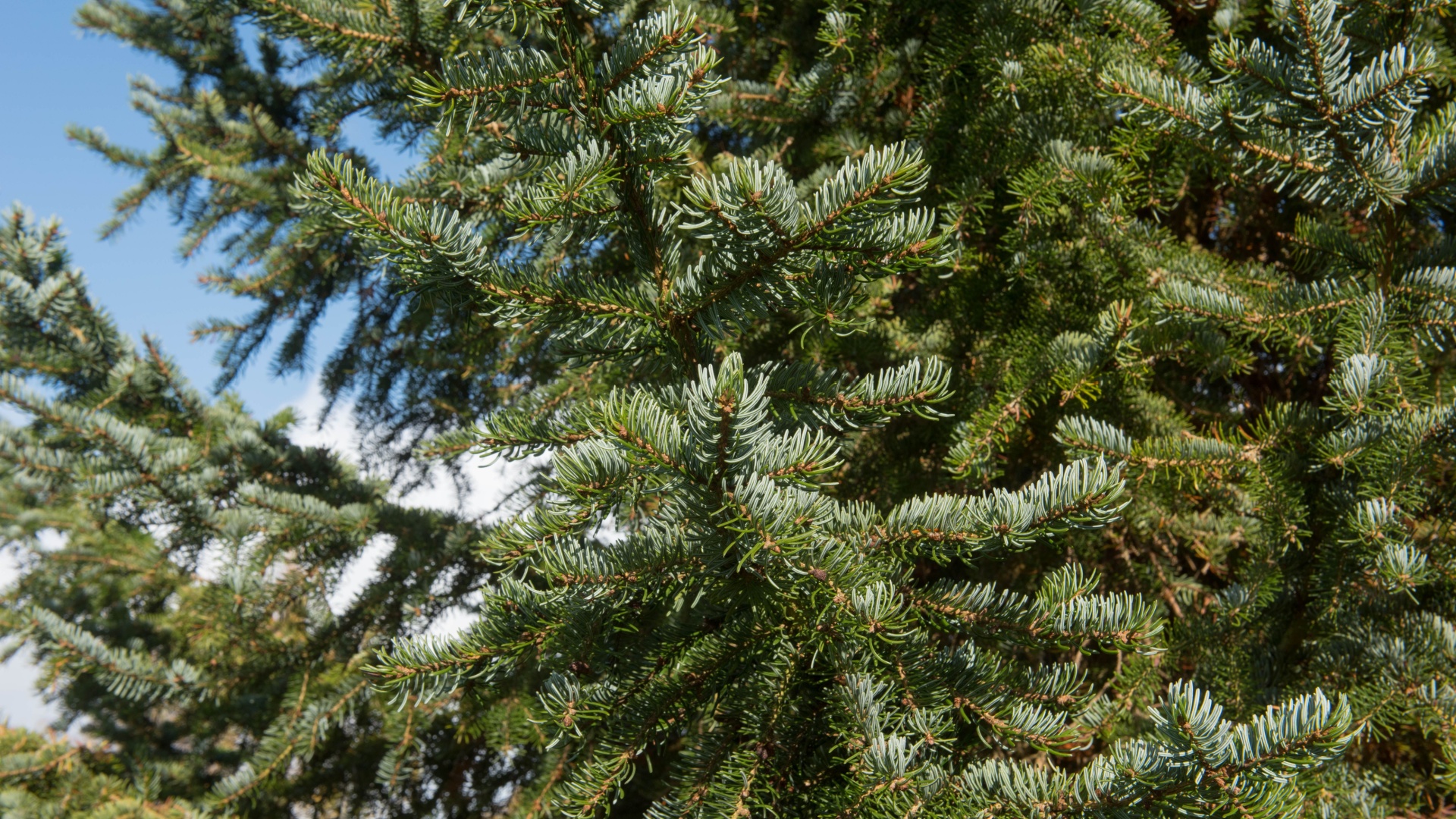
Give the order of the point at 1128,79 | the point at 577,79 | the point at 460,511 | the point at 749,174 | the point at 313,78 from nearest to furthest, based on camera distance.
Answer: the point at 749,174 < the point at 577,79 < the point at 1128,79 < the point at 460,511 < the point at 313,78

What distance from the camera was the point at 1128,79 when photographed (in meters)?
1.13

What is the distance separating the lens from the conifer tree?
0.70 meters

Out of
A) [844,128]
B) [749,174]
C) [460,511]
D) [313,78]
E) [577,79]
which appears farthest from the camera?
[313,78]

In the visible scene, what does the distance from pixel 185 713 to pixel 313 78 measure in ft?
7.00

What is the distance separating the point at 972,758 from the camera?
34.8 inches

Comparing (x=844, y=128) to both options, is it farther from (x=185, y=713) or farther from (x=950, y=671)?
(x=185, y=713)

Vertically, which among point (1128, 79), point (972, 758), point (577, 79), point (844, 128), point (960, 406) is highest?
point (844, 128)

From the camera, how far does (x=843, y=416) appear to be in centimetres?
79

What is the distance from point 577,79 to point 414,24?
2.53 feet

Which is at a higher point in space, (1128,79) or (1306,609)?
(1128,79)

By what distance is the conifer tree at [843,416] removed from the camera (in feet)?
2.29

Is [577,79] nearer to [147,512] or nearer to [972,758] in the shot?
[972,758]

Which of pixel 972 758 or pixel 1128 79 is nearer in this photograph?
pixel 972 758

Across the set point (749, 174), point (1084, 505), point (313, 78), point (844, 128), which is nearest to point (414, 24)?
point (844, 128)
